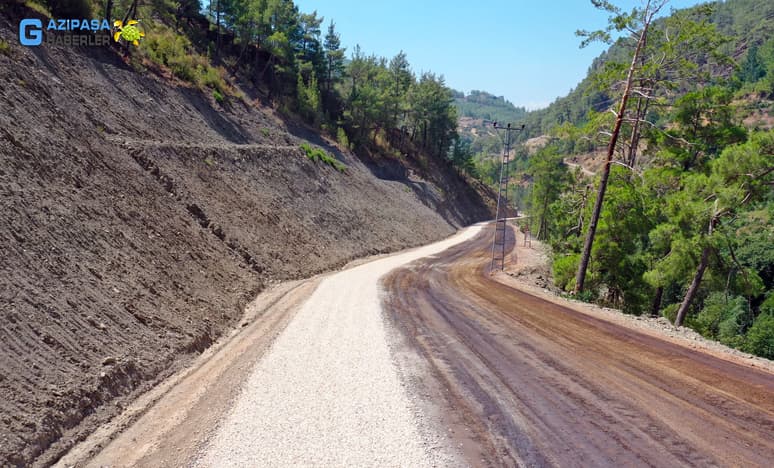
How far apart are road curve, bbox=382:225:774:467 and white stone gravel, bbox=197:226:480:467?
0.84m

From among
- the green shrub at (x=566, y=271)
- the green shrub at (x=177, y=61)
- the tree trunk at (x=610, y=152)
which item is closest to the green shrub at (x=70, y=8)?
the green shrub at (x=177, y=61)

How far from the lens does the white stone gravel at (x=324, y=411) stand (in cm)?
589

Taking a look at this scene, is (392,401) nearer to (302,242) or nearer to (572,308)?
(572,308)

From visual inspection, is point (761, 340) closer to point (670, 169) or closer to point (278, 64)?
point (670, 169)

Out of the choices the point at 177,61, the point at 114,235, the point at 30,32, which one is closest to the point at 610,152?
the point at 114,235

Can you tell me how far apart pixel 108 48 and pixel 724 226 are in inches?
1256

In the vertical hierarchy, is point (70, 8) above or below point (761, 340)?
above

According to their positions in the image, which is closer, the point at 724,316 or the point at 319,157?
the point at 724,316

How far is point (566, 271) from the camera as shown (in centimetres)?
2078

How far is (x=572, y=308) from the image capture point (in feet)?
46.9

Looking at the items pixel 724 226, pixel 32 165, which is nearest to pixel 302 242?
pixel 32 165

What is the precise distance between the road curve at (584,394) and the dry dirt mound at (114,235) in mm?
6029

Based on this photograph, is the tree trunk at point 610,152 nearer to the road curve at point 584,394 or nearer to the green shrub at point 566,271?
the green shrub at point 566,271

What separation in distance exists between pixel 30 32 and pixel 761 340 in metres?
43.5
